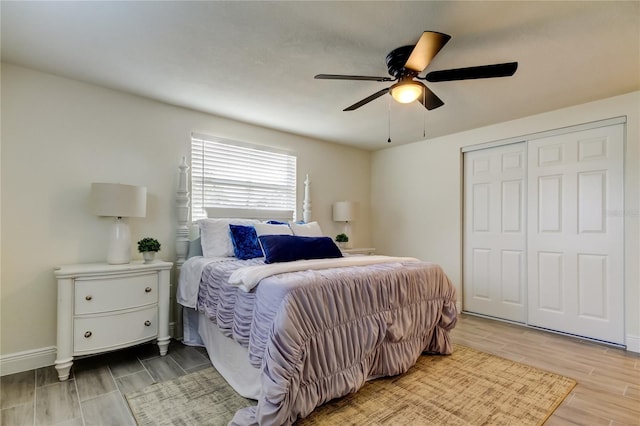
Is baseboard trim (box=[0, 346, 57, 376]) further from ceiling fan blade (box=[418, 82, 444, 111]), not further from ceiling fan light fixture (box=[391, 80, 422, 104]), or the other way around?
ceiling fan blade (box=[418, 82, 444, 111])

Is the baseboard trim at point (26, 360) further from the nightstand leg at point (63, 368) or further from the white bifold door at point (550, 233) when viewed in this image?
the white bifold door at point (550, 233)

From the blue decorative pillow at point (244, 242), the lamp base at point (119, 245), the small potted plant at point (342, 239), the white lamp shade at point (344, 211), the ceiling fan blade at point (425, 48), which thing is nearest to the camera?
the ceiling fan blade at point (425, 48)

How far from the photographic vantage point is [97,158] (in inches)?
110

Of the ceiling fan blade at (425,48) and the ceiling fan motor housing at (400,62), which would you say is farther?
the ceiling fan motor housing at (400,62)

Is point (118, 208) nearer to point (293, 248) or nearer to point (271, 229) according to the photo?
point (271, 229)

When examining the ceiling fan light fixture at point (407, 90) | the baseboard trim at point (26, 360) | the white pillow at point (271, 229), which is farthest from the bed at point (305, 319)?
the ceiling fan light fixture at point (407, 90)

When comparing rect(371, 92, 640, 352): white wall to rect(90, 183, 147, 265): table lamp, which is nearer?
rect(90, 183, 147, 265): table lamp

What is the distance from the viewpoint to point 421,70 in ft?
6.72

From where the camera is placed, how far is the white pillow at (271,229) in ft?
10.2

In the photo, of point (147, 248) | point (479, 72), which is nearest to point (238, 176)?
point (147, 248)

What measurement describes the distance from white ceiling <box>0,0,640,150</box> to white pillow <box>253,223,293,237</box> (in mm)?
1226

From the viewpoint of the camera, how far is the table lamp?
2.50m

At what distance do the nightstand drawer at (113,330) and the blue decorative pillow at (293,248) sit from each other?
109 centimetres

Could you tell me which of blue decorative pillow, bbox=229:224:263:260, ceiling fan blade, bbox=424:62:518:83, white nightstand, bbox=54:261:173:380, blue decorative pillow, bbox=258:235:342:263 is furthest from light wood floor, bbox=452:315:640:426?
white nightstand, bbox=54:261:173:380
